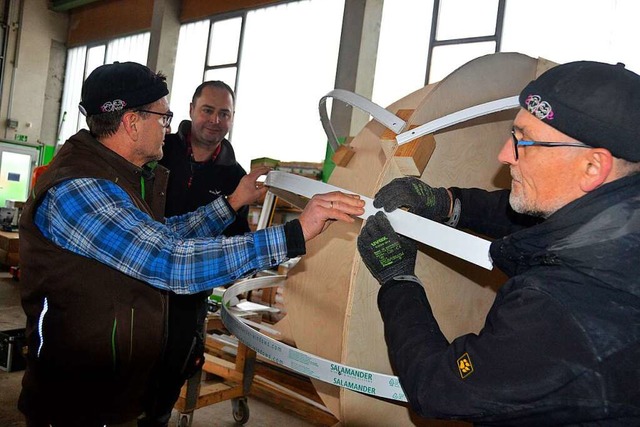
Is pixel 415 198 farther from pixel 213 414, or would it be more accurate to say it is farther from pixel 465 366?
pixel 213 414

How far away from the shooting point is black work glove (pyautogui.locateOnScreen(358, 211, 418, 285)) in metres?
1.85

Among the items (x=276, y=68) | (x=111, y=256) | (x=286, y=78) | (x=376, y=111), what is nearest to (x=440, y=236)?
(x=376, y=111)

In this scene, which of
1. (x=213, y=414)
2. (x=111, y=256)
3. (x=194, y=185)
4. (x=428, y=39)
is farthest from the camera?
(x=428, y=39)

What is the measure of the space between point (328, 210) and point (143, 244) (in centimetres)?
75

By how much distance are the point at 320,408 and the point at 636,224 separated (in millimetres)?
4331

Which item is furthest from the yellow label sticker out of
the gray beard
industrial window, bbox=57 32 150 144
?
industrial window, bbox=57 32 150 144

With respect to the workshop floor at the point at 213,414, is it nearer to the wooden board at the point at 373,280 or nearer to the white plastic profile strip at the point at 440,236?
the wooden board at the point at 373,280

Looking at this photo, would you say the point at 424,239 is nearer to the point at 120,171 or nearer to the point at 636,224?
the point at 636,224

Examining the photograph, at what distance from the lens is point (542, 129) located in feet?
5.03

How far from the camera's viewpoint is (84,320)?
2.27m

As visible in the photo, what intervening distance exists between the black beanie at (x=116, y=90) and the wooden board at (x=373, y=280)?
42.8 inches

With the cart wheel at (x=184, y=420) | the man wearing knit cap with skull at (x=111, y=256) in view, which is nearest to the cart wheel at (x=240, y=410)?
the cart wheel at (x=184, y=420)

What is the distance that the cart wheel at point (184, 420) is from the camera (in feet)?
14.8

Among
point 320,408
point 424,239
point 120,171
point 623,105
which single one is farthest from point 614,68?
point 320,408
